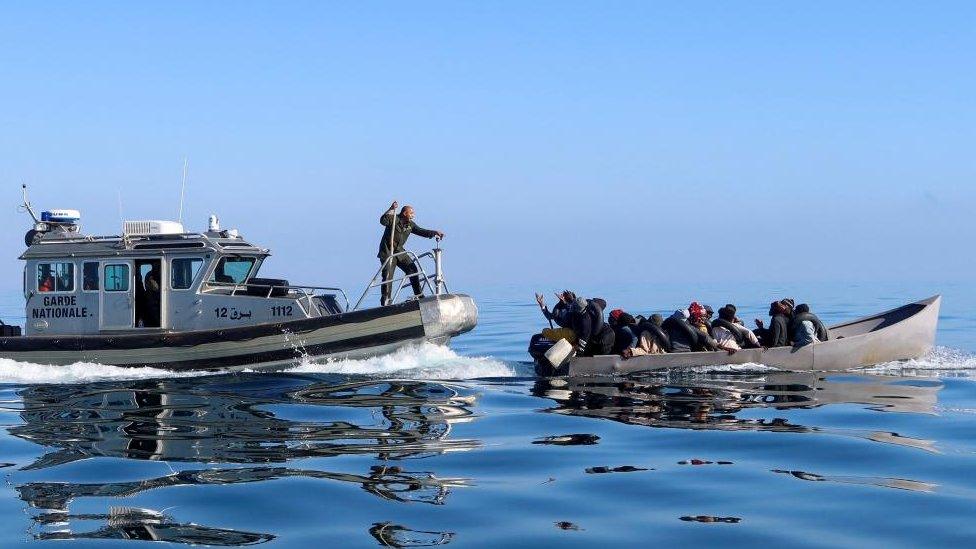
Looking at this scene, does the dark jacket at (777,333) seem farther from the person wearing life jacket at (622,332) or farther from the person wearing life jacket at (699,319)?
the person wearing life jacket at (622,332)

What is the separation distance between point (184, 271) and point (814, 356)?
11.9 metres

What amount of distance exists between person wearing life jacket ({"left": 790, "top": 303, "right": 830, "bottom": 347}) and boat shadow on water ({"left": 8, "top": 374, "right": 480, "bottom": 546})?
263 inches

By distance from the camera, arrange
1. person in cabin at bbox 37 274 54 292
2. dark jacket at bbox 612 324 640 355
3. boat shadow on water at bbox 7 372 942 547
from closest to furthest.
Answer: boat shadow on water at bbox 7 372 942 547 → dark jacket at bbox 612 324 640 355 → person in cabin at bbox 37 274 54 292

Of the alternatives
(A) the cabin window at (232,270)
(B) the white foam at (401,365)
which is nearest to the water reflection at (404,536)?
(B) the white foam at (401,365)

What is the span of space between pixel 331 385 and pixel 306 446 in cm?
527

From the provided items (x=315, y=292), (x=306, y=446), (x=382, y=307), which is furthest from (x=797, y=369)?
(x=306, y=446)

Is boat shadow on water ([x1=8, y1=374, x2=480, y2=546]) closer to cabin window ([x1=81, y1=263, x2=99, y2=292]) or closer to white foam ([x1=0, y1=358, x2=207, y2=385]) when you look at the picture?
white foam ([x1=0, y1=358, x2=207, y2=385])

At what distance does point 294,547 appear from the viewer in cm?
855

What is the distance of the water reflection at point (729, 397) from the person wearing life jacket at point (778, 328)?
0.82 m

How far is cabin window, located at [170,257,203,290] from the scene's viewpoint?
19969 mm

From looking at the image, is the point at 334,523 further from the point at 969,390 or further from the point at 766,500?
the point at 969,390

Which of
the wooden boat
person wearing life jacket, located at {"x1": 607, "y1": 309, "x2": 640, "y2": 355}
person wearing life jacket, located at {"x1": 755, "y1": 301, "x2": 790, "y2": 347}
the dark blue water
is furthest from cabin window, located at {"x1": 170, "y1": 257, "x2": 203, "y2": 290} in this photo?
person wearing life jacket, located at {"x1": 755, "y1": 301, "x2": 790, "y2": 347}

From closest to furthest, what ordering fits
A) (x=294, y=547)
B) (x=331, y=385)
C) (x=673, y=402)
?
(x=294, y=547) < (x=673, y=402) < (x=331, y=385)

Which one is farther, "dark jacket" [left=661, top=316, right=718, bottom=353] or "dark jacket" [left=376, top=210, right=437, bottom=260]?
"dark jacket" [left=376, top=210, right=437, bottom=260]
